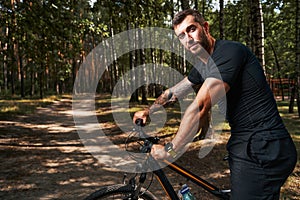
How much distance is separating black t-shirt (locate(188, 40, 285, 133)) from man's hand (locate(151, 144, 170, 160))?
663 mm

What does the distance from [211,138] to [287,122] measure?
21.8 feet

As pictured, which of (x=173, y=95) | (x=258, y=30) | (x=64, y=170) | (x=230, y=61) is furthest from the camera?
(x=258, y=30)

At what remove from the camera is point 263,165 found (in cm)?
211

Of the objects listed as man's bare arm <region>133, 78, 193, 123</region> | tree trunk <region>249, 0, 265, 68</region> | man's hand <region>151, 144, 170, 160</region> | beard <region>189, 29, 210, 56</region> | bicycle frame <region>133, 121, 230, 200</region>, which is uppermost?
tree trunk <region>249, 0, 265, 68</region>

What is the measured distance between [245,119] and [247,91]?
230 millimetres

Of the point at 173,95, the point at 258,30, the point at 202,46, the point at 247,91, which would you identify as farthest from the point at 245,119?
the point at 258,30

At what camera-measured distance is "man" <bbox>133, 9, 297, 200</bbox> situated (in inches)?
81.4

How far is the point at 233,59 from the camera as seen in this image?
203 centimetres

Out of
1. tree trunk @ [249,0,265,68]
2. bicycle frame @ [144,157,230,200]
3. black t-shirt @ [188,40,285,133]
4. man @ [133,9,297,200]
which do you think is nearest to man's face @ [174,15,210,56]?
man @ [133,9,297,200]

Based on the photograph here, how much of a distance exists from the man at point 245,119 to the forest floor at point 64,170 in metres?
3.08

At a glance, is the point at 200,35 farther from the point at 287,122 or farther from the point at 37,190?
the point at 287,122

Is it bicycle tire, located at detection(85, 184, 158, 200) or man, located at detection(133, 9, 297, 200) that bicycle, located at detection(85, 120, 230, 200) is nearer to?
bicycle tire, located at detection(85, 184, 158, 200)

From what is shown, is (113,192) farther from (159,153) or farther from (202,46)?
(202,46)

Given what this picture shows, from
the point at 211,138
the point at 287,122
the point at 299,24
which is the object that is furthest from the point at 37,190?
the point at 299,24
